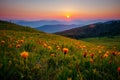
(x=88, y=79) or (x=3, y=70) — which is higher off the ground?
(x=3, y=70)

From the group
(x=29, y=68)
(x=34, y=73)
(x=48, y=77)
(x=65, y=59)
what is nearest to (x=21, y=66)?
(x=29, y=68)

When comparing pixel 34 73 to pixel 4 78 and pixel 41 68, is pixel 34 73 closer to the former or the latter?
pixel 41 68

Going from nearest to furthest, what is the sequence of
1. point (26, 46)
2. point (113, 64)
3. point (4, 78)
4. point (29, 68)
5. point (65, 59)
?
point (4, 78)
point (29, 68)
point (113, 64)
point (65, 59)
point (26, 46)

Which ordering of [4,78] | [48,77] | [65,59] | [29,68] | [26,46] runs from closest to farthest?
[4,78] < [48,77] < [29,68] < [65,59] < [26,46]

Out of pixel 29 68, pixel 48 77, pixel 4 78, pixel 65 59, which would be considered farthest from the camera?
pixel 65 59

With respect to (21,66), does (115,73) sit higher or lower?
lower

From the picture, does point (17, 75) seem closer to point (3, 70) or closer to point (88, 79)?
point (3, 70)

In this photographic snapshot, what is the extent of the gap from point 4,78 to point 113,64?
306 cm

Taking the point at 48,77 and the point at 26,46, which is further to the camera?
the point at 26,46

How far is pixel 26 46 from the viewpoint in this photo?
6160 millimetres

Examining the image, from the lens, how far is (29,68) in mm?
3625

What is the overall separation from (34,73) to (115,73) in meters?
2.06

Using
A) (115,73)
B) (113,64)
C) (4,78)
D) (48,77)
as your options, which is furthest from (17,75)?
(113,64)

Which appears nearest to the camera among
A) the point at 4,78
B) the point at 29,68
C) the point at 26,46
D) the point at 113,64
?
the point at 4,78
